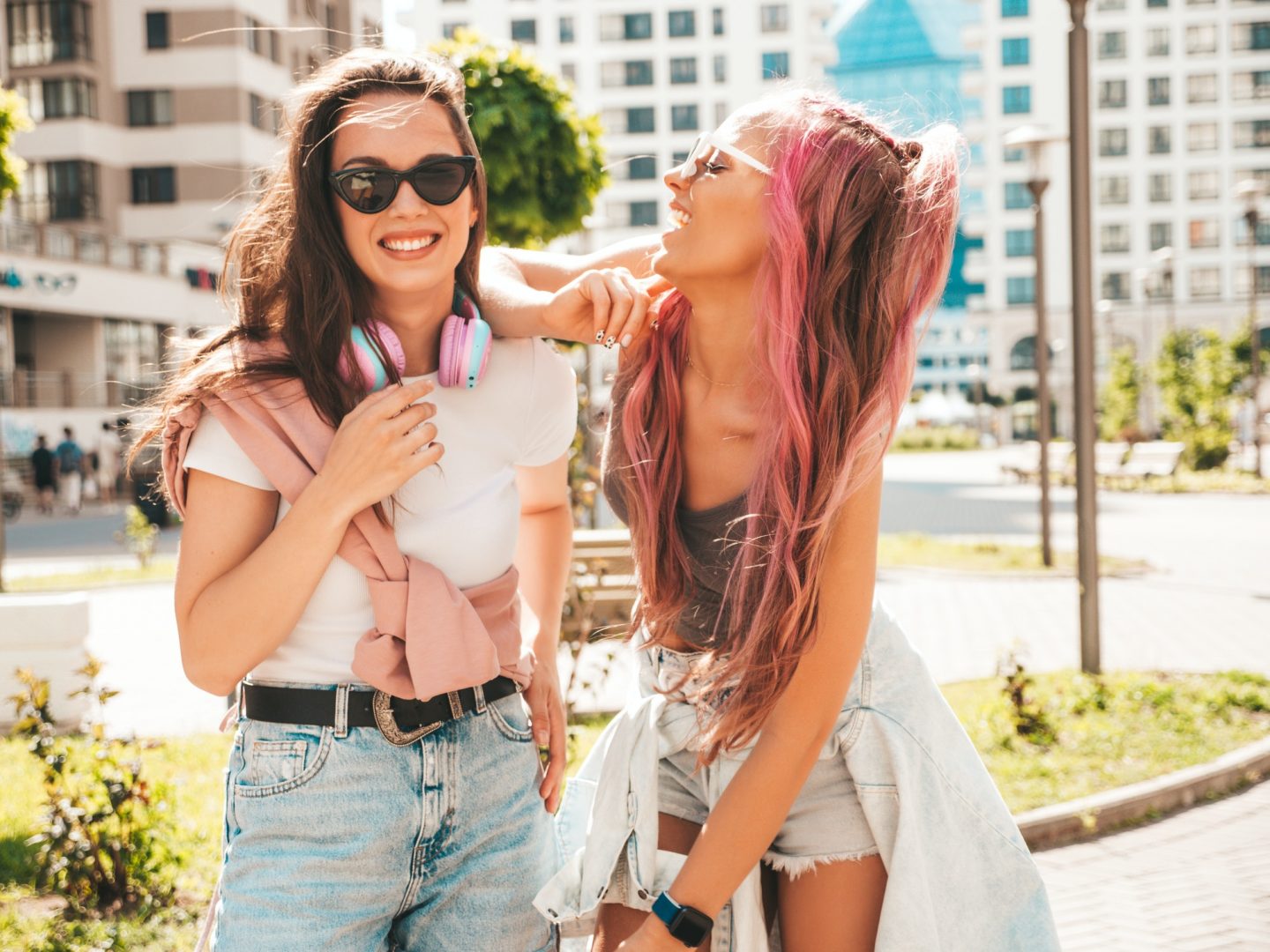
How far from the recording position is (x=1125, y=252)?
75.9 metres

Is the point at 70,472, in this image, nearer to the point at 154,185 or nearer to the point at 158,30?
the point at 154,185

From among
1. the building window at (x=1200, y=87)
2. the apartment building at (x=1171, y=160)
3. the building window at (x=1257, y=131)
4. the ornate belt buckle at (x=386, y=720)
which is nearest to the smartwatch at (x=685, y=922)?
the ornate belt buckle at (x=386, y=720)

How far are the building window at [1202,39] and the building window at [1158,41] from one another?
1.20 meters

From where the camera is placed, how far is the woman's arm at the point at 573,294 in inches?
86.6

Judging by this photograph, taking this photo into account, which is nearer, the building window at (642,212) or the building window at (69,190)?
the building window at (69,190)

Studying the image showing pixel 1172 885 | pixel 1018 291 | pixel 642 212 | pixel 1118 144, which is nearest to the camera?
pixel 1172 885

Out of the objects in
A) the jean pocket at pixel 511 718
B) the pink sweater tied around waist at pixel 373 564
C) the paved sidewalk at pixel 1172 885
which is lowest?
the paved sidewalk at pixel 1172 885

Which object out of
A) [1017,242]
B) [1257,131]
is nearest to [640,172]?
[1017,242]

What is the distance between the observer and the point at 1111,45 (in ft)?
252

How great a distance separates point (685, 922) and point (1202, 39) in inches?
3350

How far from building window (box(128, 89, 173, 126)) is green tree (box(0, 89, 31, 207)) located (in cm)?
3670

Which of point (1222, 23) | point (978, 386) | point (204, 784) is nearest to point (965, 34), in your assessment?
point (1222, 23)

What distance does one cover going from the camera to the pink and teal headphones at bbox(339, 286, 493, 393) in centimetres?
208

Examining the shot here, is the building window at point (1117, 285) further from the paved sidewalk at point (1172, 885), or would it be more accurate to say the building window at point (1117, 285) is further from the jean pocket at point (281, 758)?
the jean pocket at point (281, 758)
